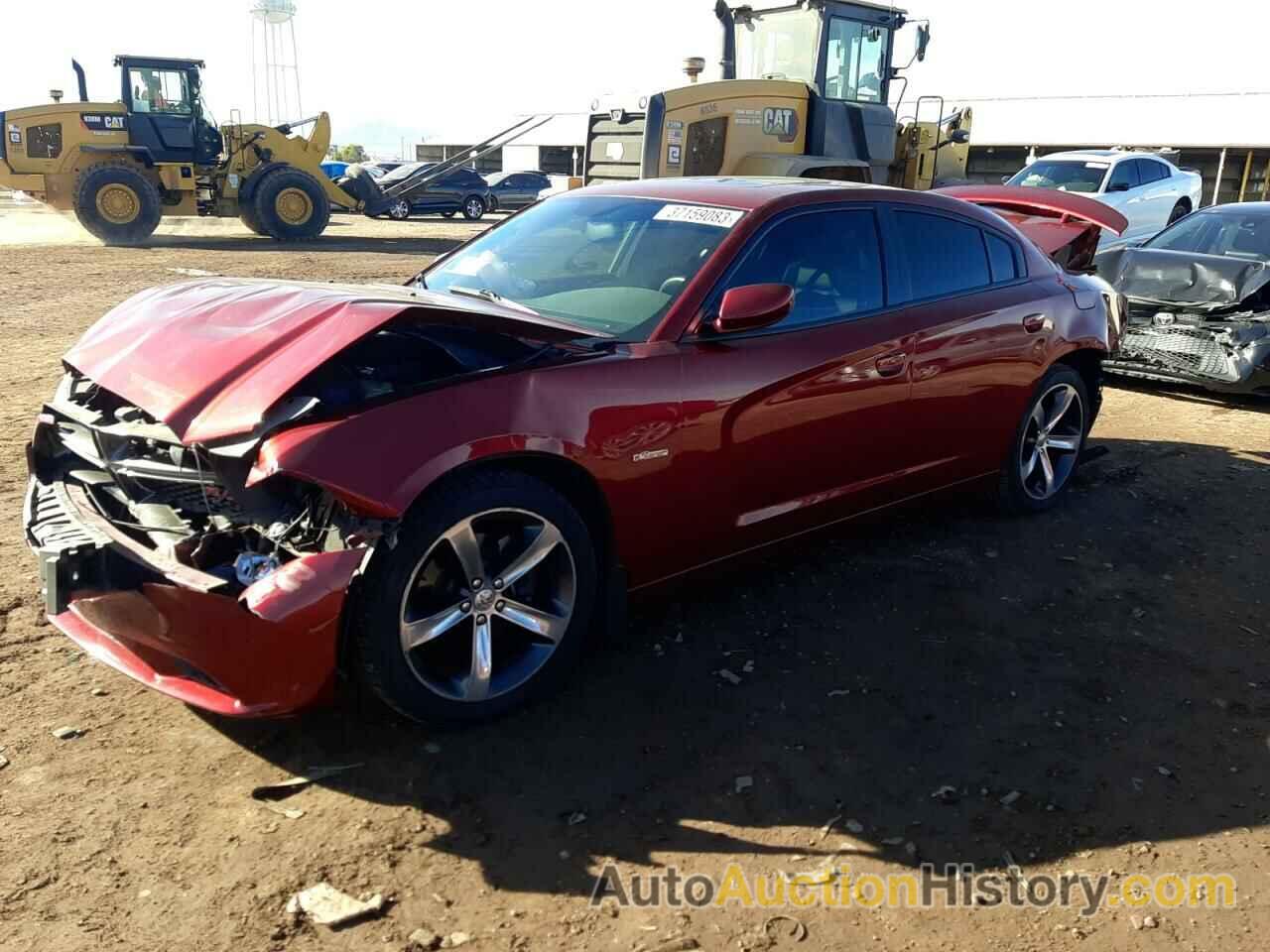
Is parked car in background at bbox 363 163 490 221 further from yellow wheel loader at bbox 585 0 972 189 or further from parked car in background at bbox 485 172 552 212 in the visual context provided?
yellow wheel loader at bbox 585 0 972 189

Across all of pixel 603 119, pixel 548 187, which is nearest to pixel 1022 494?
pixel 603 119

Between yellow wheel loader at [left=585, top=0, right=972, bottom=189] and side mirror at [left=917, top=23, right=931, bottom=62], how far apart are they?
1cm

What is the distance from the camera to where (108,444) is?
3.34 m

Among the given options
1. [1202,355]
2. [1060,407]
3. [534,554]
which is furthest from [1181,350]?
[534,554]

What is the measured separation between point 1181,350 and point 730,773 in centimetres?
653

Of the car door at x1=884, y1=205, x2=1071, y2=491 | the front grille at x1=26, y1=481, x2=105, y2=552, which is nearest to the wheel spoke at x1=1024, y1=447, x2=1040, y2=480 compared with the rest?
the car door at x1=884, y1=205, x2=1071, y2=491

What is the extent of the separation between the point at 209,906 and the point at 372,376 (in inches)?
61.8

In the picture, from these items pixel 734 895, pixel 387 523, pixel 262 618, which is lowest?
pixel 734 895

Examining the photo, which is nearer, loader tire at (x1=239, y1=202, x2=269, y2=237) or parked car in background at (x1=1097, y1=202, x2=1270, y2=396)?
parked car in background at (x1=1097, y1=202, x2=1270, y2=396)

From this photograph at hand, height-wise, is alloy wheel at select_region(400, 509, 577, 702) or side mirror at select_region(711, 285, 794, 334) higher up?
side mirror at select_region(711, 285, 794, 334)

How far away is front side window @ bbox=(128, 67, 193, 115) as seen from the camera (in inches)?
731

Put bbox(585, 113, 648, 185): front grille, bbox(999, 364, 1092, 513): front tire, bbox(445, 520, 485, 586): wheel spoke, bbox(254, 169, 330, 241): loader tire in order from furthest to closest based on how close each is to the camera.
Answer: bbox(254, 169, 330, 241): loader tire
bbox(585, 113, 648, 185): front grille
bbox(999, 364, 1092, 513): front tire
bbox(445, 520, 485, 586): wheel spoke

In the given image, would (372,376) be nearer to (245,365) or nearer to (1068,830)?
(245,365)

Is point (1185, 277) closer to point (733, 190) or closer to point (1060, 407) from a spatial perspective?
point (1060, 407)
